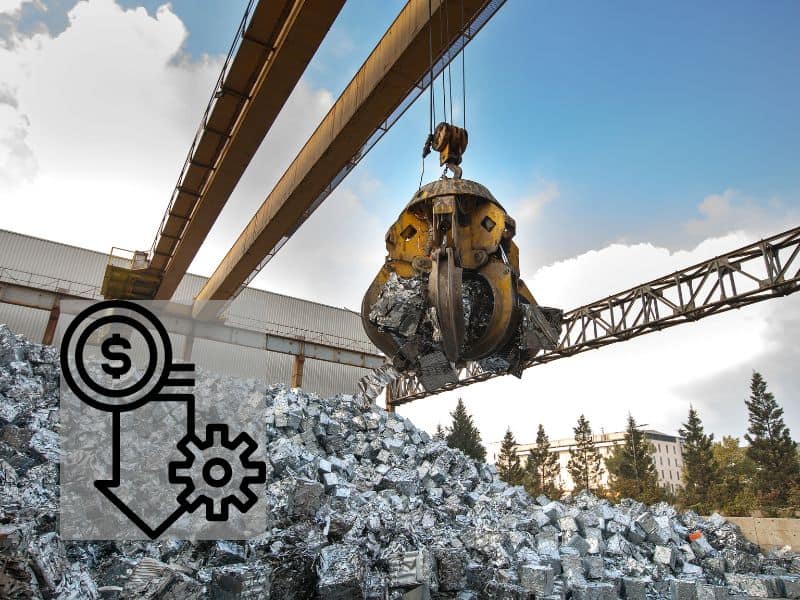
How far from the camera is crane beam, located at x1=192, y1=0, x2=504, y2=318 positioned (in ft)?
20.5

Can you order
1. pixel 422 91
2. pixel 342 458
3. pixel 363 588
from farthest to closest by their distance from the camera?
1. pixel 342 458
2. pixel 422 91
3. pixel 363 588

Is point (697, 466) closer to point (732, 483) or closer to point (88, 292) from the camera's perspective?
point (732, 483)

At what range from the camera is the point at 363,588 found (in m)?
4.93

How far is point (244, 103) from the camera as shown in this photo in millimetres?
8188

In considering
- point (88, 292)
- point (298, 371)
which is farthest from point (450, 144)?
point (88, 292)

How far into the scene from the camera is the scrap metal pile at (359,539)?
4656 mm

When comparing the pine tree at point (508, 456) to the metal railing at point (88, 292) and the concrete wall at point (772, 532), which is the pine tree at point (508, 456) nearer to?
the metal railing at point (88, 292)

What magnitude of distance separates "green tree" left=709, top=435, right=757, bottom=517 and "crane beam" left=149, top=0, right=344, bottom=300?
27.9 meters

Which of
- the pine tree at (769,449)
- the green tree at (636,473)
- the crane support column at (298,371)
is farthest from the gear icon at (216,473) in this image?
the pine tree at (769,449)

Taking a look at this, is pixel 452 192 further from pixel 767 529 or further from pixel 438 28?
pixel 767 529

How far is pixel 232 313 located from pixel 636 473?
1060 inches

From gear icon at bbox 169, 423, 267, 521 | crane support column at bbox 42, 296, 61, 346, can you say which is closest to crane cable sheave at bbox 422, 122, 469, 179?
gear icon at bbox 169, 423, 267, 521

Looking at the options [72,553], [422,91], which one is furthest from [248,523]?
[422,91]

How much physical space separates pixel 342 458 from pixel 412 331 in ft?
22.5
